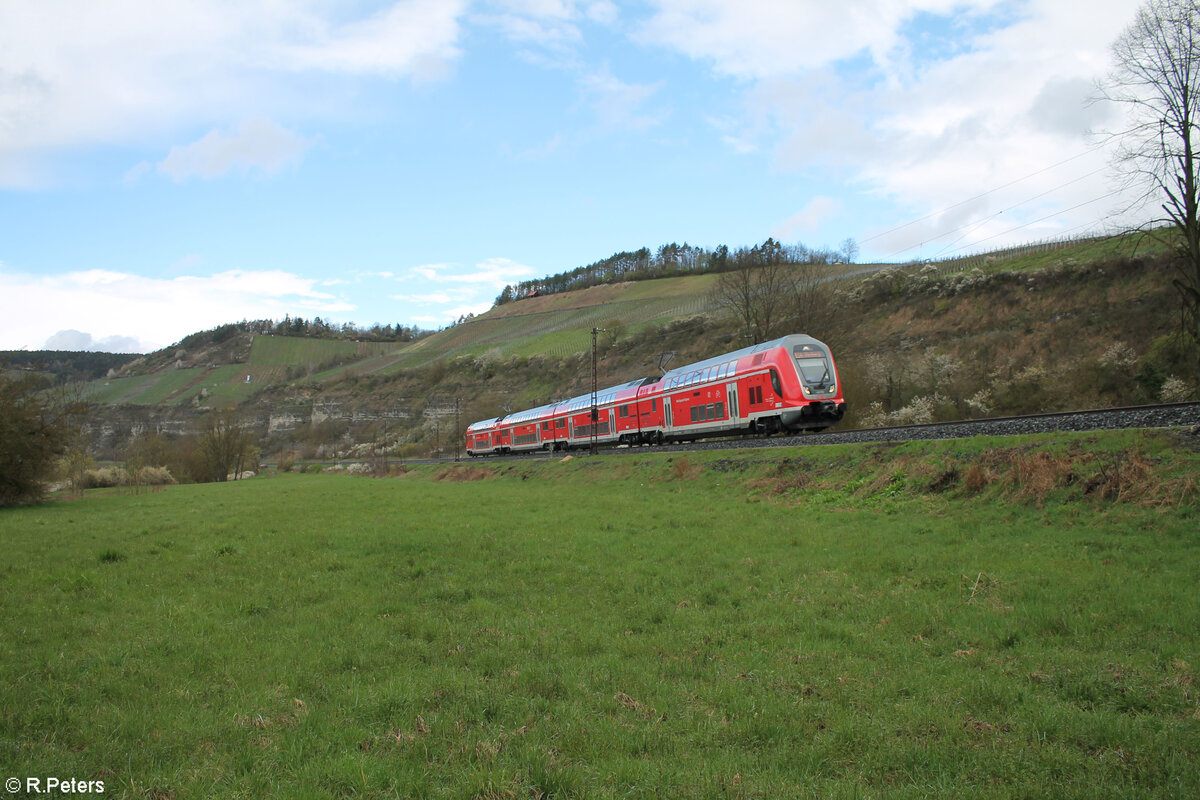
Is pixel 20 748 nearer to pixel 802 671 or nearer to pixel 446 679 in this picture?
pixel 446 679

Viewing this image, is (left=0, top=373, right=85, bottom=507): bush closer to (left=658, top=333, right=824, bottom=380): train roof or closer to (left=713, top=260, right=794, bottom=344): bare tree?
(left=658, top=333, right=824, bottom=380): train roof

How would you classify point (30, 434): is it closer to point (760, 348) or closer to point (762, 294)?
point (760, 348)

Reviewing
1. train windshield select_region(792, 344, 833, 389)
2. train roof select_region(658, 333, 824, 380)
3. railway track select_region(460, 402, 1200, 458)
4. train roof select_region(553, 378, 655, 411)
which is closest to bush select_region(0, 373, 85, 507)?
train roof select_region(553, 378, 655, 411)

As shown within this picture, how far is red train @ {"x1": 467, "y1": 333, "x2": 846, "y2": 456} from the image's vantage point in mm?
25750

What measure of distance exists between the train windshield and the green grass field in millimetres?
10547

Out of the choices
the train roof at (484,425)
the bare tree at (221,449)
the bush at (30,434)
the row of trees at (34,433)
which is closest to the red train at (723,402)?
the train roof at (484,425)

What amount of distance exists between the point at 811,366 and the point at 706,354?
4801 cm

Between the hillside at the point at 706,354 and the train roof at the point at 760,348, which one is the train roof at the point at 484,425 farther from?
the train roof at the point at 760,348

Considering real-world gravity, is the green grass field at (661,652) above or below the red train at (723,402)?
below

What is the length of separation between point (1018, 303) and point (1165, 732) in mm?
56295

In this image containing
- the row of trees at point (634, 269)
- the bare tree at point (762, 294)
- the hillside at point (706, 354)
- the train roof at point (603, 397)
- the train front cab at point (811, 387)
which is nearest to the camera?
the train front cab at point (811, 387)

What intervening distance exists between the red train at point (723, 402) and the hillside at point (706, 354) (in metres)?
10.3

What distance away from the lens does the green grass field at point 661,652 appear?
468cm

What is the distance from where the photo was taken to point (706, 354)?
7344 cm
